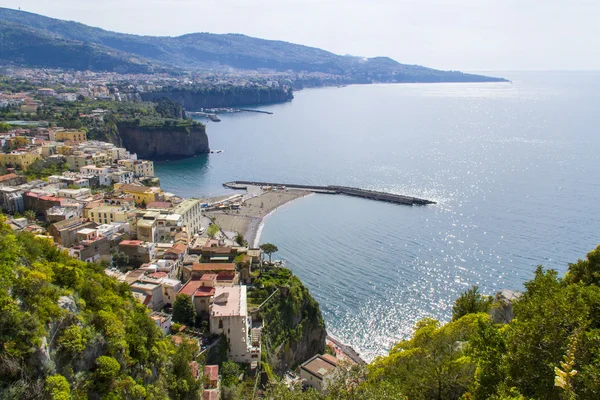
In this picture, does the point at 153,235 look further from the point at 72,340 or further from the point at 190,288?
the point at 72,340

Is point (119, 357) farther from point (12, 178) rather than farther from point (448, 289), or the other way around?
point (12, 178)

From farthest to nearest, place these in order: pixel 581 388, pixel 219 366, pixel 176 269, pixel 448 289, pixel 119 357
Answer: pixel 448 289
pixel 176 269
pixel 219 366
pixel 119 357
pixel 581 388

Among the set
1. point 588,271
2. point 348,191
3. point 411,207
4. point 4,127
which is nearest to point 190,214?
point 588,271

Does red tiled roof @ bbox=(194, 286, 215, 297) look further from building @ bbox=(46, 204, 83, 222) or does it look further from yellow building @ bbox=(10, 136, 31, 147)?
yellow building @ bbox=(10, 136, 31, 147)

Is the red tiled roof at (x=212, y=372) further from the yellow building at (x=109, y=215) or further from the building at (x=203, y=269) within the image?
the yellow building at (x=109, y=215)

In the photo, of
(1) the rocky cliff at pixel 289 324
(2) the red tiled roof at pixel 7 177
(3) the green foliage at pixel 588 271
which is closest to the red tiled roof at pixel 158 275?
(1) the rocky cliff at pixel 289 324

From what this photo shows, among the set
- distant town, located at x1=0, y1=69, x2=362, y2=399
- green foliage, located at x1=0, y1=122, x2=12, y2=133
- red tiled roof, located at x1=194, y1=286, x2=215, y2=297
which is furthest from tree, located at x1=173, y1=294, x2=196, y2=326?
green foliage, located at x1=0, y1=122, x2=12, y2=133

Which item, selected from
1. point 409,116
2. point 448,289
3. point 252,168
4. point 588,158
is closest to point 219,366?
point 448,289
